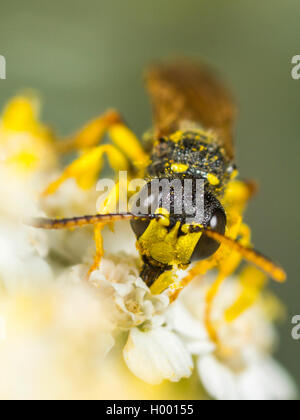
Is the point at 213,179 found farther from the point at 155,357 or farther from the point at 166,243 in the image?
the point at 155,357

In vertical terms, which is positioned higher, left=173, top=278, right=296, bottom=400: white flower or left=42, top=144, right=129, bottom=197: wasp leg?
left=42, top=144, right=129, bottom=197: wasp leg

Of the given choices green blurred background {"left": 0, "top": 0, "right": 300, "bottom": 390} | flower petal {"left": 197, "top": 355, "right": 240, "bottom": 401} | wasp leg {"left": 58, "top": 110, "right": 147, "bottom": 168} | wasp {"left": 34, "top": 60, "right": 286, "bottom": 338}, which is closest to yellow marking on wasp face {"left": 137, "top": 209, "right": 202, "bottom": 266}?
wasp {"left": 34, "top": 60, "right": 286, "bottom": 338}

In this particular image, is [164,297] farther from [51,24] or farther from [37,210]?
[51,24]

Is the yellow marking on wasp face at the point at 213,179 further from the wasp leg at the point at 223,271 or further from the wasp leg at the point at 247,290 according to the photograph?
the wasp leg at the point at 247,290

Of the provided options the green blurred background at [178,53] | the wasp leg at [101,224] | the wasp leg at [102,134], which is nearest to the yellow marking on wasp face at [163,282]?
the wasp leg at [101,224]

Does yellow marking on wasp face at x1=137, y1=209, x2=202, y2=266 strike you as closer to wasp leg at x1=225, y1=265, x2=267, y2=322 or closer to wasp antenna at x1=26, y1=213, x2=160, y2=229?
wasp antenna at x1=26, y1=213, x2=160, y2=229

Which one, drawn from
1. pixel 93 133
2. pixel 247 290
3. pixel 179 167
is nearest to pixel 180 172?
pixel 179 167
